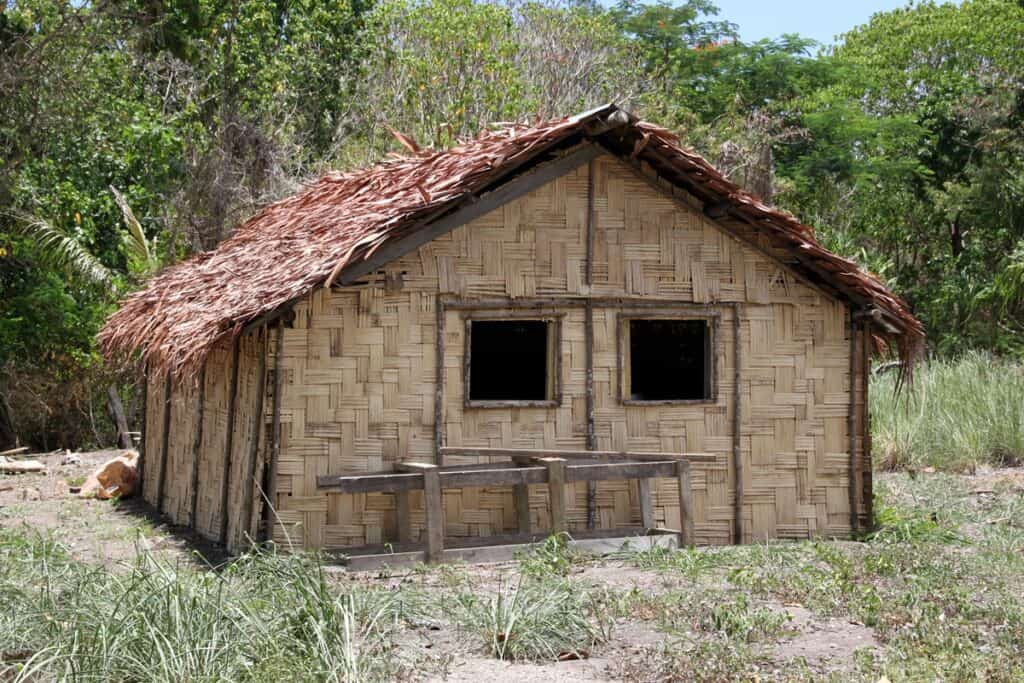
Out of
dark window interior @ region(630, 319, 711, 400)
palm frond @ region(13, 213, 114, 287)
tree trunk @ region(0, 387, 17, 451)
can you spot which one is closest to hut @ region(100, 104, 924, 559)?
dark window interior @ region(630, 319, 711, 400)

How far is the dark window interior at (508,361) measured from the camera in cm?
1372

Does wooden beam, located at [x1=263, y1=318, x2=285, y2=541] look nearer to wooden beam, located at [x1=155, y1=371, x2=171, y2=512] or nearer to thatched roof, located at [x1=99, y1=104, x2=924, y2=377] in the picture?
thatched roof, located at [x1=99, y1=104, x2=924, y2=377]

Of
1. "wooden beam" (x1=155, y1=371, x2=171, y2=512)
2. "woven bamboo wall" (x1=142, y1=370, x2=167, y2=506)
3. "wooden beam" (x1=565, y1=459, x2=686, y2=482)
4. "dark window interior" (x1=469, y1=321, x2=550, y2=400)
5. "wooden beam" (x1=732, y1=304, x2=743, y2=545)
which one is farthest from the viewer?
"dark window interior" (x1=469, y1=321, x2=550, y2=400)

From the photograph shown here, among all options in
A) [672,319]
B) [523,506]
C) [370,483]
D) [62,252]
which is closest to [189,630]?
[370,483]

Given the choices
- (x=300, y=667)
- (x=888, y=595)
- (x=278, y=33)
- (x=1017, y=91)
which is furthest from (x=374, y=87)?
(x=300, y=667)

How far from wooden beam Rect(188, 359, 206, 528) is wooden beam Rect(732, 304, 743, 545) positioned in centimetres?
441

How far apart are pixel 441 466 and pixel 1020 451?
344 inches

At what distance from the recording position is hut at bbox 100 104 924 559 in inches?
367

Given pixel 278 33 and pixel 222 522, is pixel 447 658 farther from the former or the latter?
pixel 278 33

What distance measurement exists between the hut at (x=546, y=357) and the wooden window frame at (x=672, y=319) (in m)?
0.02

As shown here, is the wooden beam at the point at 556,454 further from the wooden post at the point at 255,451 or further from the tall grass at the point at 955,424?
the tall grass at the point at 955,424

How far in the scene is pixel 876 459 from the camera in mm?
15297

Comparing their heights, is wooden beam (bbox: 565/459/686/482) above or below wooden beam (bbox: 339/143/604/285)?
below

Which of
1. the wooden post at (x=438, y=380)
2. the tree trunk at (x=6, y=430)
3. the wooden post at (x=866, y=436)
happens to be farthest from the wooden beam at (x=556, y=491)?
the tree trunk at (x=6, y=430)
